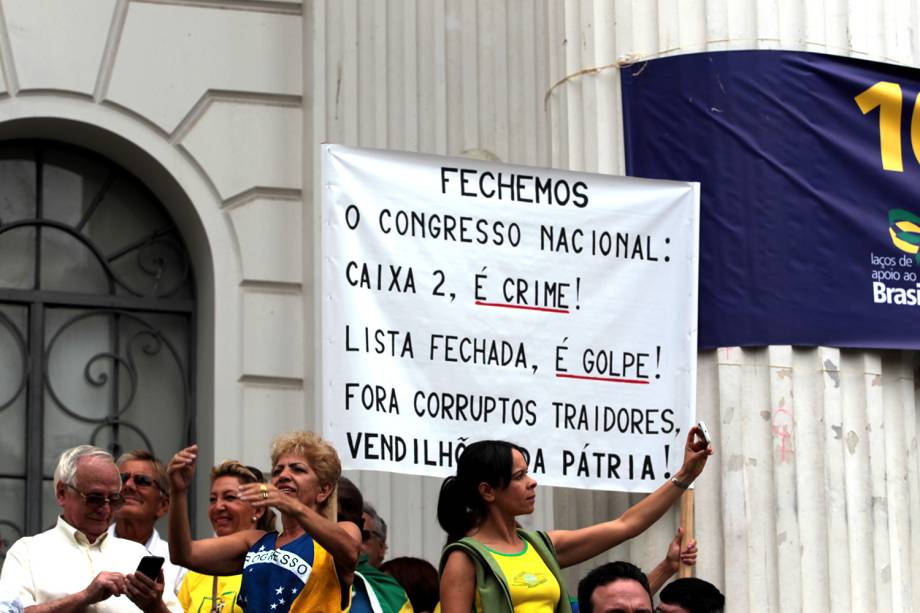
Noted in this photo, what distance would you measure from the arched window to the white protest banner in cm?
327

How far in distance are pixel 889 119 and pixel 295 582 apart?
11.9ft

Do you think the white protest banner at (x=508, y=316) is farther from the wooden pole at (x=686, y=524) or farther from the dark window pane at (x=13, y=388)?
the dark window pane at (x=13, y=388)

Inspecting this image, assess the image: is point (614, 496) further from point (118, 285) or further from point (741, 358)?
point (118, 285)

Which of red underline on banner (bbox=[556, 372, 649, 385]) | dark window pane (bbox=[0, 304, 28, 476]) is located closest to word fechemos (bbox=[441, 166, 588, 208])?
red underline on banner (bbox=[556, 372, 649, 385])

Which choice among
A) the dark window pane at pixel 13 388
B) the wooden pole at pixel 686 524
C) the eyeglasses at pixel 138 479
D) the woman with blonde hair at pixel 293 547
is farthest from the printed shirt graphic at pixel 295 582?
the dark window pane at pixel 13 388

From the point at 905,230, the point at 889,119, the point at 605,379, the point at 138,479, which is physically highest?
the point at 889,119

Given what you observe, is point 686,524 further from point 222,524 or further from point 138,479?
point 138,479

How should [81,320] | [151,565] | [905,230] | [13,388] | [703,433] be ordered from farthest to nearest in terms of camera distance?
[81,320], [13,388], [905,230], [703,433], [151,565]

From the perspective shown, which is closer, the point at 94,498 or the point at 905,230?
the point at 94,498

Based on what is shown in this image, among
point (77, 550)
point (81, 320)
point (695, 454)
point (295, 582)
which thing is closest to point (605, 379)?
point (695, 454)

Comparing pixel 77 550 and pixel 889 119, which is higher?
pixel 889 119

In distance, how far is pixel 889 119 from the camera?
1046 cm

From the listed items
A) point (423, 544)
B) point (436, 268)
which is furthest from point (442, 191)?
point (423, 544)

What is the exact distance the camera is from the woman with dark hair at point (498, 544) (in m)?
8.66
